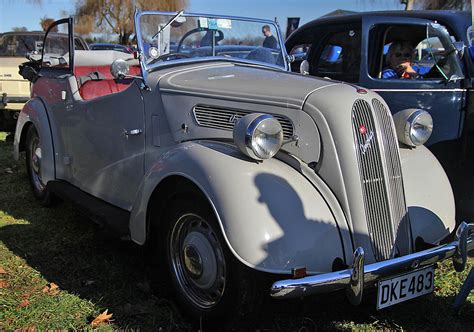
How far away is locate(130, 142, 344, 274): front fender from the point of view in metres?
2.42

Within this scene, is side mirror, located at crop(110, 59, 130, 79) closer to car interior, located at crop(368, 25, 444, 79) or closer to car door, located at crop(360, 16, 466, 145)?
car door, located at crop(360, 16, 466, 145)

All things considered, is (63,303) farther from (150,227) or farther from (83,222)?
(83,222)

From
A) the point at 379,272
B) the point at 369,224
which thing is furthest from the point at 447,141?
the point at 379,272

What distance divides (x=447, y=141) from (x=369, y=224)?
226 cm

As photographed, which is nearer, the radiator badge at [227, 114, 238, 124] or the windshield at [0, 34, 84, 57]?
the radiator badge at [227, 114, 238, 124]

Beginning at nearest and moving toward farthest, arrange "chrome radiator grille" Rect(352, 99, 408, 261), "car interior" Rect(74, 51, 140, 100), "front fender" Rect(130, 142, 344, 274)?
1. "front fender" Rect(130, 142, 344, 274)
2. "chrome radiator grille" Rect(352, 99, 408, 261)
3. "car interior" Rect(74, 51, 140, 100)

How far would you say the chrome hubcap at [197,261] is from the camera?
2.74 metres

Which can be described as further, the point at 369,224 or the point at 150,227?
the point at 150,227

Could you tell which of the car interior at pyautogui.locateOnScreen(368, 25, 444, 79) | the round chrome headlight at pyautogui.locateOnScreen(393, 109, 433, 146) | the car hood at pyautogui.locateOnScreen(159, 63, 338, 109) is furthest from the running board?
the car interior at pyautogui.locateOnScreen(368, 25, 444, 79)

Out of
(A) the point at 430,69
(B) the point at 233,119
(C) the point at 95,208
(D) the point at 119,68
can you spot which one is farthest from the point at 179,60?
(A) the point at 430,69

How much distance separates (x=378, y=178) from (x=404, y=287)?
604 mm

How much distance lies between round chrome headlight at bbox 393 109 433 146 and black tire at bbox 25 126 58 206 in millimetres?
3449

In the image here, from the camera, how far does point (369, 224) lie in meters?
2.67

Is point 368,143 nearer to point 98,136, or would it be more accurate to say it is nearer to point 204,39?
point 204,39
